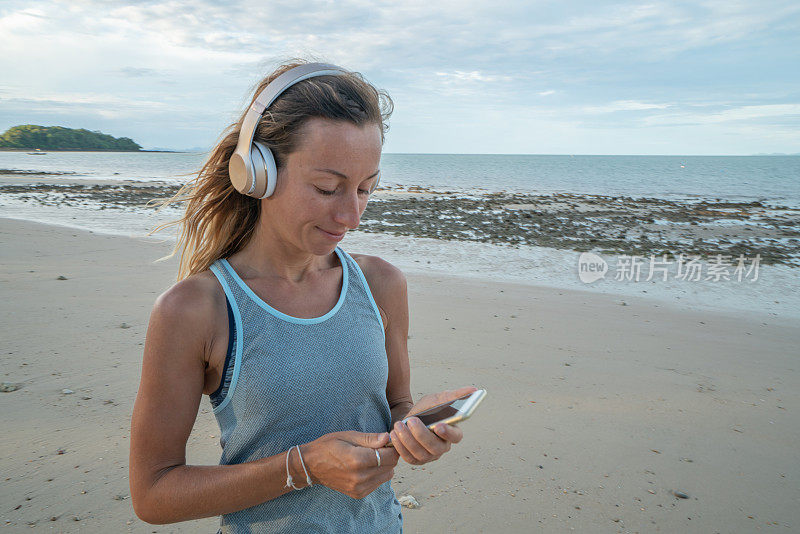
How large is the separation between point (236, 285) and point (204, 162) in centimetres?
50

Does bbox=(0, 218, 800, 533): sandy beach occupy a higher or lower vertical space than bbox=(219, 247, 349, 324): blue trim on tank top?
lower

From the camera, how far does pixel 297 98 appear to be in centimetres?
132

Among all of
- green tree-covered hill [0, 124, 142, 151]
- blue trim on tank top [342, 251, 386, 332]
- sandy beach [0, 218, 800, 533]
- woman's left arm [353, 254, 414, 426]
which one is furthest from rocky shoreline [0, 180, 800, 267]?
green tree-covered hill [0, 124, 142, 151]

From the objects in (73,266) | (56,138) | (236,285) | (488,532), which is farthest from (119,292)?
(56,138)

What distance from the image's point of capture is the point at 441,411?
1.20m

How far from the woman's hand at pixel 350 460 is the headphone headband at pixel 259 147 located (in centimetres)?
63

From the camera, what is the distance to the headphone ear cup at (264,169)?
4.31 ft

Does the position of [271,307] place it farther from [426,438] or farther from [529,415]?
[529,415]

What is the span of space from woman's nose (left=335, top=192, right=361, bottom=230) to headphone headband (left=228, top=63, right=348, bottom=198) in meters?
0.18

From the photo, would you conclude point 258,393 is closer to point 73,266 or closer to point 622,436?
point 622,436

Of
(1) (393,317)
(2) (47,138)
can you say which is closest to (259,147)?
(1) (393,317)

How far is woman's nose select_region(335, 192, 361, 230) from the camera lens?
133cm

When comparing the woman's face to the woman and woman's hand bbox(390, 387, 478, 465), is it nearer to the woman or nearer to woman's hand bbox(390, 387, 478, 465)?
the woman

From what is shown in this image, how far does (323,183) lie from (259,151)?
7.1 inches
